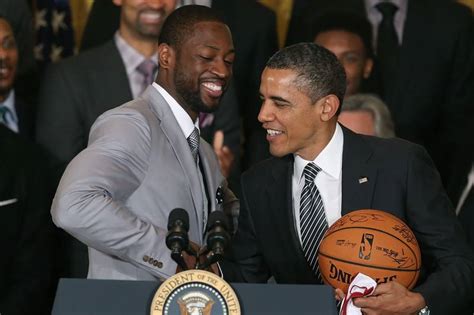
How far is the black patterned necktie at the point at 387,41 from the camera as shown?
5671mm

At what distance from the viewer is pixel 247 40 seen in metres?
5.50

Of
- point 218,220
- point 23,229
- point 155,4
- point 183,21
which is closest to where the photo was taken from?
point 218,220

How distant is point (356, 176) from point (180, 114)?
675mm

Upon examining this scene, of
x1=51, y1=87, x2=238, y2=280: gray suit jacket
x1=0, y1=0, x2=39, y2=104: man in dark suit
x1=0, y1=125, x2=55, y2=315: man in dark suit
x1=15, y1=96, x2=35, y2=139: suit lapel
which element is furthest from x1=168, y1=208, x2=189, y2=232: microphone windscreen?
x1=0, y1=0, x2=39, y2=104: man in dark suit

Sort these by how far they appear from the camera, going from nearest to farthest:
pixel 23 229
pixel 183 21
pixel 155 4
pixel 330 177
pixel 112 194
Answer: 1. pixel 112 194
2. pixel 330 177
3. pixel 183 21
4. pixel 23 229
5. pixel 155 4

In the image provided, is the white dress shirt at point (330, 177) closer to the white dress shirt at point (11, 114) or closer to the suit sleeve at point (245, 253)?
the suit sleeve at point (245, 253)

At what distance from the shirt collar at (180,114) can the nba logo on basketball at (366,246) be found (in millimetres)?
883

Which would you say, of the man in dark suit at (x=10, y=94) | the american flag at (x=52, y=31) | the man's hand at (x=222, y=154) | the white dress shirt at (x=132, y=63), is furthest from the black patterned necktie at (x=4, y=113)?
the man's hand at (x=222, y=154)

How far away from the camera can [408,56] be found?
559 centimetres

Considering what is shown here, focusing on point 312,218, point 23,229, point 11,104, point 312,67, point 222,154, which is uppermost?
point 312,67

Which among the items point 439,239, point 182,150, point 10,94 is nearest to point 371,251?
point 439,239

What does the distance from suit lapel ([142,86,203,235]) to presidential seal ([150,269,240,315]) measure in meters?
0.88

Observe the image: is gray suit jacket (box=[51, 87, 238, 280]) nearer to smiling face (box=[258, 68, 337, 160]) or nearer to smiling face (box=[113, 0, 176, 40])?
smiling face (box=[258, 68, 337, 160])

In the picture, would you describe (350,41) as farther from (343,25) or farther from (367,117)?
(367,117)
